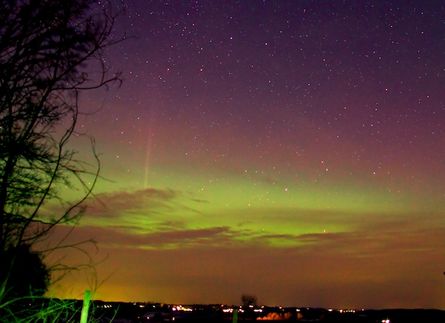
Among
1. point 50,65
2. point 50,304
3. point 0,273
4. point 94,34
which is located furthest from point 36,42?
point 50,304

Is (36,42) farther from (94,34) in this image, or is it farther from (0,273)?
(0,273)

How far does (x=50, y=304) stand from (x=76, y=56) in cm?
160

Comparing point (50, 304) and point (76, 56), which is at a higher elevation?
point (76, 56)

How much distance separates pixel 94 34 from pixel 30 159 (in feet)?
2.94

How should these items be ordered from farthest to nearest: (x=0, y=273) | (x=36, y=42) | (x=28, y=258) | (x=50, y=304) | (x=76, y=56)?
1. (x=28, y=258)
2. (x=76, y=56)
3. (x=36, y=42)
4. (x=0, y=273)
5. (x=50, y=304)

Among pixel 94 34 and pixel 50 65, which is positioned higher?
pixel 94 34

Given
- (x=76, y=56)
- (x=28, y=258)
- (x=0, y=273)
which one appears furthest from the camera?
(x=28, y=258)

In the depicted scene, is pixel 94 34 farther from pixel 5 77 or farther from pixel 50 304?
pixel 50 304

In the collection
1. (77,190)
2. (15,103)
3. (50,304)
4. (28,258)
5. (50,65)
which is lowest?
(50,304)

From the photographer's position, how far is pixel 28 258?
13.4 ft

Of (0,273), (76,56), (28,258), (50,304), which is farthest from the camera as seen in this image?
(28,258)

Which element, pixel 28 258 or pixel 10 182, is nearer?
pixel 10 182

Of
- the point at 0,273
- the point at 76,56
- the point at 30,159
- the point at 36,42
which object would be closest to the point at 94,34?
the point at 76,56

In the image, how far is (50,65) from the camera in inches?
143
